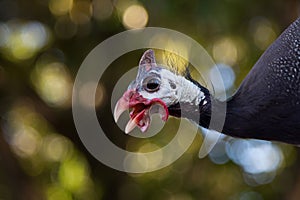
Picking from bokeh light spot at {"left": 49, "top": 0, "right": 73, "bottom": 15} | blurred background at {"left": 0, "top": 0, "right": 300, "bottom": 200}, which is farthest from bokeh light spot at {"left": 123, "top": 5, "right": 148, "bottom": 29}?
bokeh light spot at {"left": 49, "top": 0, "right": 73, "bottom": 15}

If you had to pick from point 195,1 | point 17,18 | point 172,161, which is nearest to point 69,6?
point 17,18

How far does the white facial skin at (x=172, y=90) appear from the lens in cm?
232

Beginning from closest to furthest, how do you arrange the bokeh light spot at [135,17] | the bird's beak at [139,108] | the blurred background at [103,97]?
the bird's beak at [139,108] < the bokeh light spot at [135,17] < the blurred background at [103,97]

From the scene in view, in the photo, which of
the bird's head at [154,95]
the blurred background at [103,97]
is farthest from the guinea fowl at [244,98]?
the blurred background at [103,97]

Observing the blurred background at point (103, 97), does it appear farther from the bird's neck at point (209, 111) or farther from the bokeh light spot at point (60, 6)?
the bird's neck at point (209, 111)

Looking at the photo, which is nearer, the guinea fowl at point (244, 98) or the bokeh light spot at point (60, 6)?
the guinea fowl at point (244, 98)

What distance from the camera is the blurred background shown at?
13.3 ft

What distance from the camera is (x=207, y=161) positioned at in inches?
200

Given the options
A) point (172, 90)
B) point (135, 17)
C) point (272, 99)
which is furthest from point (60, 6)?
point (272, 99)

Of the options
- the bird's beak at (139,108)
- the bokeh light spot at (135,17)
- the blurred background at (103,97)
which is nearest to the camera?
the bird's beak at (139,108)

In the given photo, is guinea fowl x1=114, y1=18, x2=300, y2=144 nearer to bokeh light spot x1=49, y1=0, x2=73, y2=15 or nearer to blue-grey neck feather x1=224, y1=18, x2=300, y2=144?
blue-grey neck feather x1=224, y1=18, x2=300, y2=144

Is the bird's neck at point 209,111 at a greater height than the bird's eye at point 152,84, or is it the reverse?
the bird's eye at point 152,84

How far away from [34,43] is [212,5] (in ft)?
4.33

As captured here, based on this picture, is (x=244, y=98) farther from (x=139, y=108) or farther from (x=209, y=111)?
(x=139, y=108)
